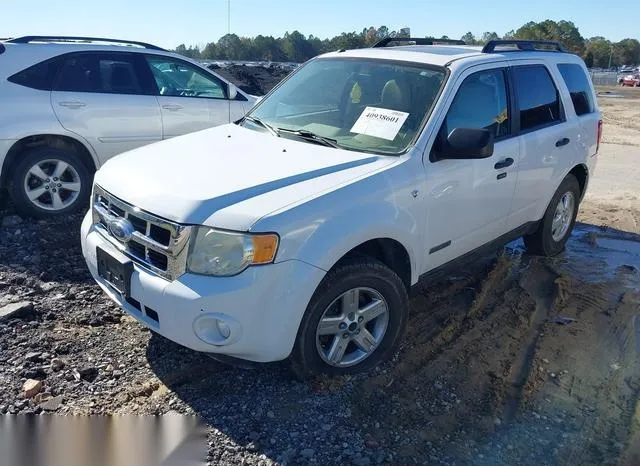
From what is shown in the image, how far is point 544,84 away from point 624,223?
3.07 meters

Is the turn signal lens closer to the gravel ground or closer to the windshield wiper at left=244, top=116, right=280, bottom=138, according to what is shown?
the gravel ground

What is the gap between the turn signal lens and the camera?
3055mm

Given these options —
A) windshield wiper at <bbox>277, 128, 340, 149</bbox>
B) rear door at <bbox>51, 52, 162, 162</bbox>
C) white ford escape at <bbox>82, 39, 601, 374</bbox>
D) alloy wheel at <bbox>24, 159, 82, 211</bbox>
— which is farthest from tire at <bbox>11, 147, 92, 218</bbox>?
windshield wiper at <bbox>277, 128, 340, 149</bbox>

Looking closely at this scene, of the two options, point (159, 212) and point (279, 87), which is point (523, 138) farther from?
point (159, 212)

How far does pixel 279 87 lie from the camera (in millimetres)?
5031

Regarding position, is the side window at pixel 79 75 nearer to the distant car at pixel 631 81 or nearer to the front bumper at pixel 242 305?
the front bumper at pixel 242 305

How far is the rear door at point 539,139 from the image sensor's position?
4859 mm

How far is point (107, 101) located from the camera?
22.2ft

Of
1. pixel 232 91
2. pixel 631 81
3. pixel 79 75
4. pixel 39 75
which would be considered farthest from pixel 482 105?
pixel 631 81

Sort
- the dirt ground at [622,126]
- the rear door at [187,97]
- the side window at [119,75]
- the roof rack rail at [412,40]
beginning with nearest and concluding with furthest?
the roof rack rail at [412,40] < the side window at [119,75] < the rear door at [187,97] < the dirt ground at [622,126]

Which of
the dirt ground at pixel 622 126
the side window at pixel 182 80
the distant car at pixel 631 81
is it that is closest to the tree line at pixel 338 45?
the distant car at pixel 631 81

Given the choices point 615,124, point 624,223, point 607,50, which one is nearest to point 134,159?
point 624,223

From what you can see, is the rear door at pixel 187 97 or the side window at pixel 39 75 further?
the rear door at pixel 187 97

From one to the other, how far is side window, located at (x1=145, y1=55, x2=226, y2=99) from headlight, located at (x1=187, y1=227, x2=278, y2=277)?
4.59 metres
